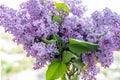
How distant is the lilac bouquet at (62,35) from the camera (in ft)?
2.89

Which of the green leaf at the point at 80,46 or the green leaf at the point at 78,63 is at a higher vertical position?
the green leaf at the point at 80,46

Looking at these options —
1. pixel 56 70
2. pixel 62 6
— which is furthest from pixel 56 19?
pixel 56 70

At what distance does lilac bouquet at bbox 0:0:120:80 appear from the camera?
0.88 m

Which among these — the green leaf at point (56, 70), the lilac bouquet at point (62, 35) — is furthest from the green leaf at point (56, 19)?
the green leaf at point (56, 70)

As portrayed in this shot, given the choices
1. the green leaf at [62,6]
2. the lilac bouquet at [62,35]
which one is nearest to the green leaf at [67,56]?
the lilac bouquet at [62,35]

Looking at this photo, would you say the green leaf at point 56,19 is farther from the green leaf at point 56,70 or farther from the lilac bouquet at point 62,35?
the green leaf at point 56,70

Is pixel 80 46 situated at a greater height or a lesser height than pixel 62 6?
lesser

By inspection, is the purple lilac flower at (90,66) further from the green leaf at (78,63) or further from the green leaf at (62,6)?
the green leaf at (62,6)

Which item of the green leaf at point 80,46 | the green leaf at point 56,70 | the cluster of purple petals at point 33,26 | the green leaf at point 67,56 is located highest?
the cluster of purple petals at point 33,26

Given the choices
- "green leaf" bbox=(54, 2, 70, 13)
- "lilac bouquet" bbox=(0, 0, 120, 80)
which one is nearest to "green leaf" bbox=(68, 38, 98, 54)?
"lilac bouquet" bbox=(0, 0, 120, 80)

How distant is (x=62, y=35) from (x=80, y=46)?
0.21ft

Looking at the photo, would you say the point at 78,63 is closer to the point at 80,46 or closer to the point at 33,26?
the point at 80,46

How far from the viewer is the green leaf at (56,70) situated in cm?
93

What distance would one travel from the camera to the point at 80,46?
91 centimetres
